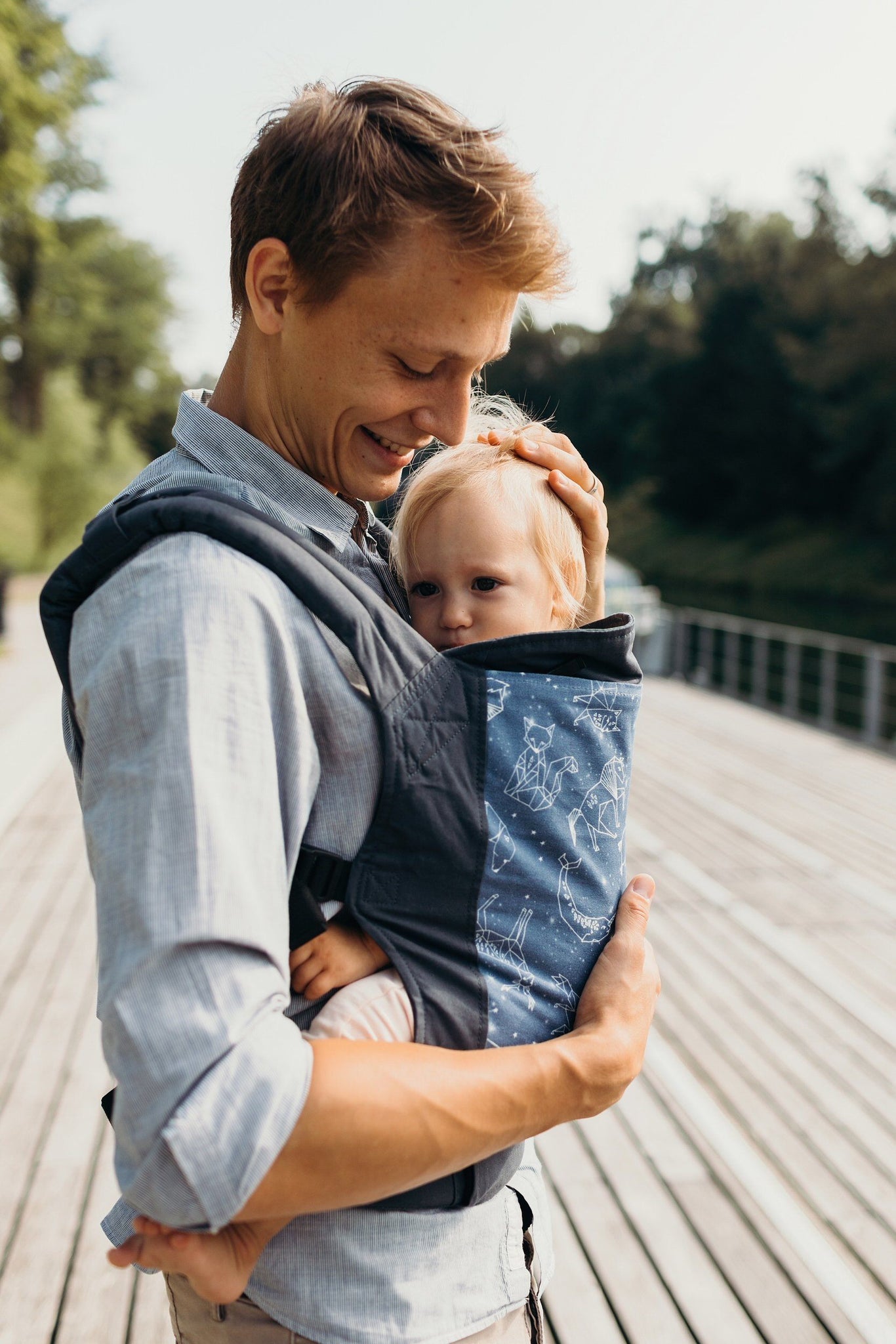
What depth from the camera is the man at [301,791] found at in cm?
72

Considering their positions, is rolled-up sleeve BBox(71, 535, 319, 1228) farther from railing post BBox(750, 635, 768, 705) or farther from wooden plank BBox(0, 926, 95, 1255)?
railing post BBox(750, 635, 768, 705)

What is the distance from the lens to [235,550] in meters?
0.83

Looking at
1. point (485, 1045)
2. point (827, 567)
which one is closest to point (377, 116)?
point (485, 1045)

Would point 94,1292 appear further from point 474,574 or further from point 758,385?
point 758,385

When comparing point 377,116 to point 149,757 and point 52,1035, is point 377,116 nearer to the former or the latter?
point 149,757

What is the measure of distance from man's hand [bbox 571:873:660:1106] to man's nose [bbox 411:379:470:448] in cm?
50

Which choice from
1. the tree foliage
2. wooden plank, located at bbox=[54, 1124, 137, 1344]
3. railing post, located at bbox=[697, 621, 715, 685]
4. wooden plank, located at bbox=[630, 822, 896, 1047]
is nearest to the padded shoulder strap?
wooden plank, located at bbox=[54, 1124, 137, 1344]

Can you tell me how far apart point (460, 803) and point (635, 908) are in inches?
11.3

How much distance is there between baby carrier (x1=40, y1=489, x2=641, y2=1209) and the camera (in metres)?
0.86

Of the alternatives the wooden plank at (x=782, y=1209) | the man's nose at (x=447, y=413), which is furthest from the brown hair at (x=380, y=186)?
the wooden plank at (x=782, y=1209)

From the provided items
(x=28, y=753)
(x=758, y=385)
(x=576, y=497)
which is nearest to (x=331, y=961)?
(x=576, y=497)

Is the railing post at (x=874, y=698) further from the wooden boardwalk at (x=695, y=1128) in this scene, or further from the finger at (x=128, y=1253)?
the finger at (x=128, y=1253)

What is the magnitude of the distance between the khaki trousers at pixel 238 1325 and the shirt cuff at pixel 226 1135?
12.8 inches

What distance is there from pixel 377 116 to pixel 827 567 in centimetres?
3433
